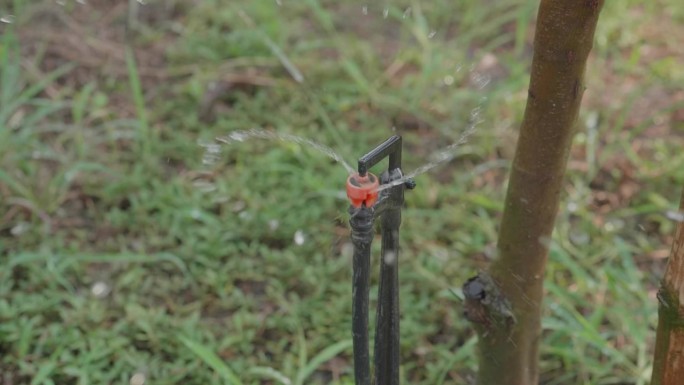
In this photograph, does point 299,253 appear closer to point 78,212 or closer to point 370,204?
point 78,212

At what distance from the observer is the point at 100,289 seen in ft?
7.31

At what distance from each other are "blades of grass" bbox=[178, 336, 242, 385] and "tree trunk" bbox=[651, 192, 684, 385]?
0.97 m

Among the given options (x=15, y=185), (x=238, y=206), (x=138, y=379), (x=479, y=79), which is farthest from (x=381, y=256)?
(x=479, y=79)

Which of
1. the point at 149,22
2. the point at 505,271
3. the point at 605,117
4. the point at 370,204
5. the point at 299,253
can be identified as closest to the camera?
the point at 370,204

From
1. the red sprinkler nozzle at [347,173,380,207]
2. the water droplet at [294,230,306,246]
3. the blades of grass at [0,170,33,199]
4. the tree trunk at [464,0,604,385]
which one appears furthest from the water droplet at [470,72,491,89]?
the red sprinkler nozzle at [347,173,380,207]

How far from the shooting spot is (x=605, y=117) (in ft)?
9.95

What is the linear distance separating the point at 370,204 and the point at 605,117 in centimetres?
204

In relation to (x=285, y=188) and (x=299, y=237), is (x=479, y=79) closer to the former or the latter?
(x=285, y=188)

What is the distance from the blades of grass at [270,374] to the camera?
192 centimetres

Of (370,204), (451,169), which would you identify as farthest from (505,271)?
(451,169)

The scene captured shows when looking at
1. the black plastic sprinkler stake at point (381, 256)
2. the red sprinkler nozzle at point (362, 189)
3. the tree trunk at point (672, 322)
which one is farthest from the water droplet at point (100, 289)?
the tree trunk at point (672, 322)

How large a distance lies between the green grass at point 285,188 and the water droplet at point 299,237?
1 cm

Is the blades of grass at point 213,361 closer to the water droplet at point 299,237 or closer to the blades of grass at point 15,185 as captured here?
the water droplet at point 299,237

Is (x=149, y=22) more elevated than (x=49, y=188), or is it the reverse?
(x=149, y=22)
